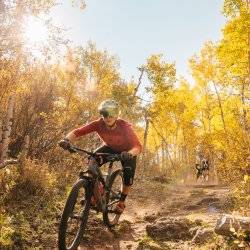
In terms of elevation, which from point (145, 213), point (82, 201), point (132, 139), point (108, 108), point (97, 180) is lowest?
point (145, 213)

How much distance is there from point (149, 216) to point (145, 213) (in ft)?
2.80

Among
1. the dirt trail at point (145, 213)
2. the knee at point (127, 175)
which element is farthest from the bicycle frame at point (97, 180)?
the dirt trail at point (145, 213)

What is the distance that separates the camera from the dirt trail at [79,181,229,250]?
6.37 m

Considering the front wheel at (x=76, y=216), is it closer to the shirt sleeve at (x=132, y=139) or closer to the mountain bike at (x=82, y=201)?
the mountain bike at (x=82, y=201)

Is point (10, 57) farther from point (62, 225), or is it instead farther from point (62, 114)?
point (62, 225)

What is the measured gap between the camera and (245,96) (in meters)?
21.8

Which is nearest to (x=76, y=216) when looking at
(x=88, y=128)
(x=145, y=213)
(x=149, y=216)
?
(x=88, y=128)

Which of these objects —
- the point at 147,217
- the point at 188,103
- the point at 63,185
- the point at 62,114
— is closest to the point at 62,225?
the point at 147,217

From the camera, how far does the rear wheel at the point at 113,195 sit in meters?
6.51

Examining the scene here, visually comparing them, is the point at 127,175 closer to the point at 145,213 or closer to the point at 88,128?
the point at 88,128

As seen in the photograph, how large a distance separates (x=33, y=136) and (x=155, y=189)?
4810 millimetres

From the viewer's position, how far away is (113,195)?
678cm

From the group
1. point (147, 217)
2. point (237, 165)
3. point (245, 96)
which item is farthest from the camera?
point (245, 96)

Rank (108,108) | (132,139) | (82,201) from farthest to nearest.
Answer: (132,139) → (108,108) → (82,201)
